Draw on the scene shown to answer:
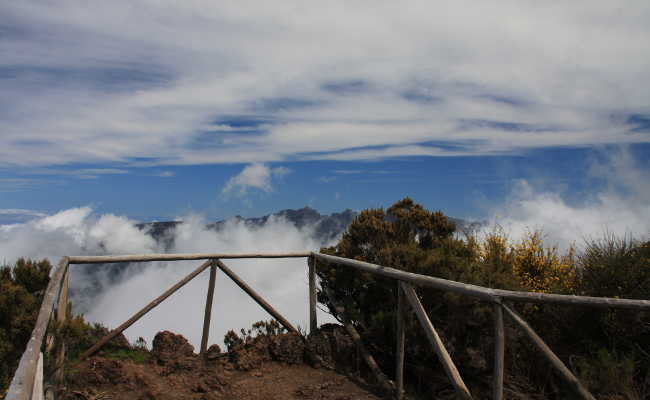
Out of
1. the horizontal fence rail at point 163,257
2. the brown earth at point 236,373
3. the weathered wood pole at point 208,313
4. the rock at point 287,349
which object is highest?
the horizontal fence rail at point 163,257

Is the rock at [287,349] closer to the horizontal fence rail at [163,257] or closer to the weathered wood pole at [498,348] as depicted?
the horizontal fence rail at [163,257]

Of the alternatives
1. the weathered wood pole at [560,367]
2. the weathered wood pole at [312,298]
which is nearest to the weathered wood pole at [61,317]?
the weathered wood pole at [312,298]

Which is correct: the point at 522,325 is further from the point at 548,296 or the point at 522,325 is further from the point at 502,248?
the point at 502,248

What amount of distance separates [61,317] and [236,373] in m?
2.11

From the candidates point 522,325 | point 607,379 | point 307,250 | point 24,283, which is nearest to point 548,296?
point 522,325

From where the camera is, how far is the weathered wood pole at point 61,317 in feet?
17.3

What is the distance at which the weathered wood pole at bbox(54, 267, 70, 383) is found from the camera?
528 cm

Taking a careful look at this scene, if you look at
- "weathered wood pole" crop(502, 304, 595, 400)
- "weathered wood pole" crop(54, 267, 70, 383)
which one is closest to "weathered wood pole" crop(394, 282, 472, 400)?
"weathered wood pole" crop(502, 304, 595, 400)

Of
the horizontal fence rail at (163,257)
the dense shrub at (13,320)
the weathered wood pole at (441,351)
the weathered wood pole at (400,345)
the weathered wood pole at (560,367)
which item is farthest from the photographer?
the horizontal fence rail at (163,257)

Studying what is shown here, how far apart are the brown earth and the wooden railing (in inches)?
11.5

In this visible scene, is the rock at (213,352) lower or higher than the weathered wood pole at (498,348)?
lower

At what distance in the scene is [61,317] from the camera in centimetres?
579

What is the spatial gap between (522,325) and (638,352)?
3034mm

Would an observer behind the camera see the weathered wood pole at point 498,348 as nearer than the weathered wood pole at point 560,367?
No
